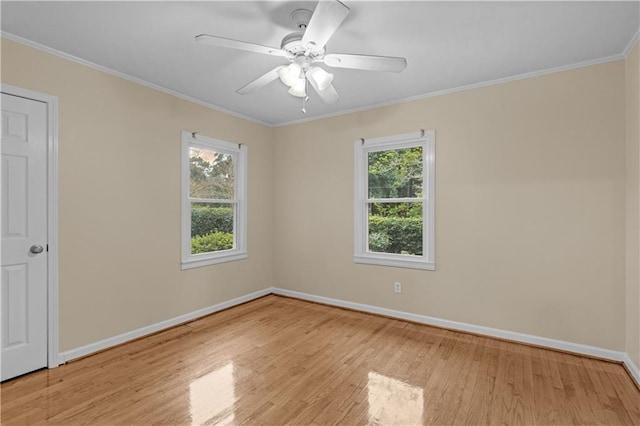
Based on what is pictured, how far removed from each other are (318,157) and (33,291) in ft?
10.9

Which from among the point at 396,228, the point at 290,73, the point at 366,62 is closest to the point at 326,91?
the point at 290,73

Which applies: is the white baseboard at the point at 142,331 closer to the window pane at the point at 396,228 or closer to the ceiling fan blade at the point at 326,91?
the window pane at the point at 396,228

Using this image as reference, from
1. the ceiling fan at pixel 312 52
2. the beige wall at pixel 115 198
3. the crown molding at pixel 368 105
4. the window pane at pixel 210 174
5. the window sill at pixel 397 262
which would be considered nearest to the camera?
the ceiling fan at pixel 312 52

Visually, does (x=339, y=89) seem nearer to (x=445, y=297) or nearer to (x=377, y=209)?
(x=377, y=209)

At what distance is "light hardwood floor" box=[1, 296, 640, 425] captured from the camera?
82.4 inches

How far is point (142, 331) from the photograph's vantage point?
3.35 meters

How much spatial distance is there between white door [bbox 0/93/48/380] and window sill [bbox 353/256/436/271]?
320 cm

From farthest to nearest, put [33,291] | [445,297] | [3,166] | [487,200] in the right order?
[445,297], [487,200], [33,291], [3,166]

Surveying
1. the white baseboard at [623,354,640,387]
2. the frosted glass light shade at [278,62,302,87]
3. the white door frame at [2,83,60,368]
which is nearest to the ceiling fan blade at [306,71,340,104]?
the frosted glass light shade at [278,62,302,87]

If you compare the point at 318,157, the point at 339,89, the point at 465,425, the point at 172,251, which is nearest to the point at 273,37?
the point at 339,89

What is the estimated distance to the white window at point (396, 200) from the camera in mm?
3748

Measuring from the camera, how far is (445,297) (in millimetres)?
3619

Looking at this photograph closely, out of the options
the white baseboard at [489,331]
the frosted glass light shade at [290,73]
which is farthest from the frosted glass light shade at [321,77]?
the white baseboard at [489,331]

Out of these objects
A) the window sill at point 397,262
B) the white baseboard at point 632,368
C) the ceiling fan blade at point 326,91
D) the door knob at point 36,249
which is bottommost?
the white baseboard at point 632,368
